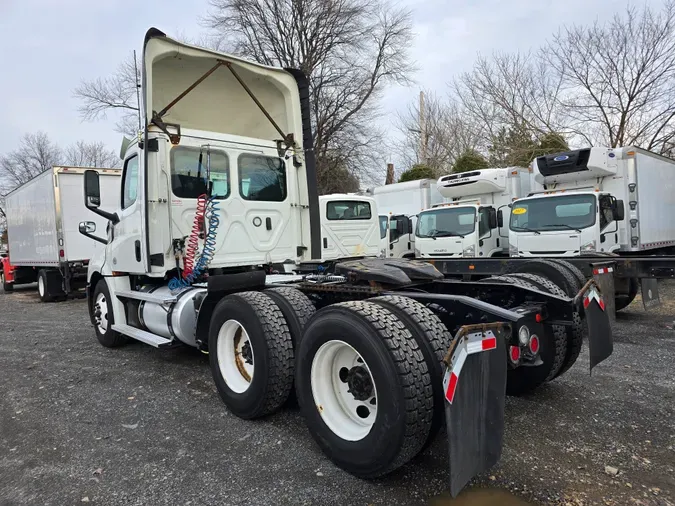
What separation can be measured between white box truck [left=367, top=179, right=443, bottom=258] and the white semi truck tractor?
669 cm

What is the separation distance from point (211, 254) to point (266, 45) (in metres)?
22.7

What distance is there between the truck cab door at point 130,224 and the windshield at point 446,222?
6956 millimetres

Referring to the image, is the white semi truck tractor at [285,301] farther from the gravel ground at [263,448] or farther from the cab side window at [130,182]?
the gravel ground at [263,448]

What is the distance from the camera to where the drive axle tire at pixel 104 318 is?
6.61m

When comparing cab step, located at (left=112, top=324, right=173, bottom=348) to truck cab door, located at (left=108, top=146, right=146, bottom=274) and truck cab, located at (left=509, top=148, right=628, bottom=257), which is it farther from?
truck cab, located at (left=509, top=148, right=628, bottom=257)

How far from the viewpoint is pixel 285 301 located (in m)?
4.07

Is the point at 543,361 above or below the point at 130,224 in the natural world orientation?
below

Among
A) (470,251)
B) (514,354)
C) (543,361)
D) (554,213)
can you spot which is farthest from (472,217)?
(514,354)

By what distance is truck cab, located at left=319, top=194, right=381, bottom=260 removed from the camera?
10047mm

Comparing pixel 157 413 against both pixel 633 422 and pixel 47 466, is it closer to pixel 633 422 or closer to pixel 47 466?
pixel 47 466

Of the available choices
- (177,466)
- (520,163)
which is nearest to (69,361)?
(177,466)

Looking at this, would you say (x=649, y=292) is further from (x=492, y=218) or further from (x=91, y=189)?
(x=91, y=189)

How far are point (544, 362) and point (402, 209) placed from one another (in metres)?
10.9

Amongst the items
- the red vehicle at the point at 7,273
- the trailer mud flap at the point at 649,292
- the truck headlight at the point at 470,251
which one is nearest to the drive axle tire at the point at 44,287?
the red vehicle at the point at 7,273
